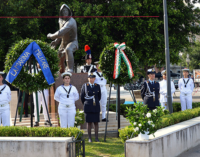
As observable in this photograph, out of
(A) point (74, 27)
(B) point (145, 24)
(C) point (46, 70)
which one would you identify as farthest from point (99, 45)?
(C) point (46, 70)

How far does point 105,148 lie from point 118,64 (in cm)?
261

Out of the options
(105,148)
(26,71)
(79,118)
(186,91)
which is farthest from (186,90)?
(26,71)

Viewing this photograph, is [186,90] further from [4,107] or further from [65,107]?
[4,107]

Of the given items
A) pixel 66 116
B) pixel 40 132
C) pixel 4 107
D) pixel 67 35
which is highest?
pixel 67 35

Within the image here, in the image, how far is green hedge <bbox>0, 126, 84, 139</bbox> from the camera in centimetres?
600

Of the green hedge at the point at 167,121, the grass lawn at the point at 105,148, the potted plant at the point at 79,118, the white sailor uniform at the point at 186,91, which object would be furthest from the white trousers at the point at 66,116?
the white sailor uniform at the point at 186,91

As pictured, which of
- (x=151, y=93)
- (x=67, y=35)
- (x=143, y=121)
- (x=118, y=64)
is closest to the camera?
(x=143, y=121)

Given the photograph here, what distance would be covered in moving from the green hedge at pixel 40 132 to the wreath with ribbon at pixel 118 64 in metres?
3.30

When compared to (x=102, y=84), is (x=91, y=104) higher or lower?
lower

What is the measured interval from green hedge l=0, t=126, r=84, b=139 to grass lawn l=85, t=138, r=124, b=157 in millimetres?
1168

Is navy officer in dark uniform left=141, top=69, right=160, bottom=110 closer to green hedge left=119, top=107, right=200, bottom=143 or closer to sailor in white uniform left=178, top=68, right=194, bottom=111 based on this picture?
green hedge left=119, top=107, right=200, bottom=143

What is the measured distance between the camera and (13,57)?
7.79 metres

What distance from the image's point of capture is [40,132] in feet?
20.3

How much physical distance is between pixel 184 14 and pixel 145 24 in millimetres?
3964
